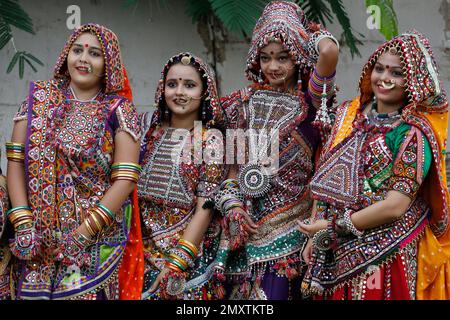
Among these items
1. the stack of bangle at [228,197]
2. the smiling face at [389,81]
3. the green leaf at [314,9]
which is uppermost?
the green leaf at [314,9]

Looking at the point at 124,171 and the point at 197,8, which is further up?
the point at 197,8

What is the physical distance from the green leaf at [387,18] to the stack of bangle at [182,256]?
75.6 inches

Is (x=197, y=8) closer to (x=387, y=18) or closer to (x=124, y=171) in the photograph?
(x=387, y=18)

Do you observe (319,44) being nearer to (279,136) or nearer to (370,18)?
(279,136)

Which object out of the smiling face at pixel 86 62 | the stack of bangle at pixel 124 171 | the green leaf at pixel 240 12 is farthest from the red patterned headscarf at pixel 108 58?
the green leaf at pixel 240 12

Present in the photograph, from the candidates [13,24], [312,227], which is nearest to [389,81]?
[312,227]

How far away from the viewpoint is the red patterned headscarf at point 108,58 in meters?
5.03

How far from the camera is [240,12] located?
19.7 feet

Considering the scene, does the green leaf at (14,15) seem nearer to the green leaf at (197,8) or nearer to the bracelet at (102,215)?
the green leaf at (197,8)

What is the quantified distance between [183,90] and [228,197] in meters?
0.65
